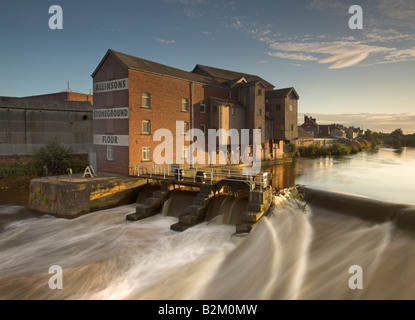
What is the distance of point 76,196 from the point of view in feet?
53.8

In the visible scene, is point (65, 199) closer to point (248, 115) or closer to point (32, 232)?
point (32, 232)

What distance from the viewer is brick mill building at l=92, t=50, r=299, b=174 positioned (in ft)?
68.5

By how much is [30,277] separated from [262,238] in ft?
29.9

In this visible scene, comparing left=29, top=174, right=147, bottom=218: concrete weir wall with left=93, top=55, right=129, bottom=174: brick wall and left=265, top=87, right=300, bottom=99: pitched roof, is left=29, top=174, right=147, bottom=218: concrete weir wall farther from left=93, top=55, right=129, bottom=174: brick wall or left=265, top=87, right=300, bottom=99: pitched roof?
left=265, top=87, right=300, bottom=99: pitched roof

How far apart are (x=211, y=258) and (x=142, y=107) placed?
14.4 meters

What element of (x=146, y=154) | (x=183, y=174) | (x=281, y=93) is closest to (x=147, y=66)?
(x=146, y=154)

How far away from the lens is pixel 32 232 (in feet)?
46.9

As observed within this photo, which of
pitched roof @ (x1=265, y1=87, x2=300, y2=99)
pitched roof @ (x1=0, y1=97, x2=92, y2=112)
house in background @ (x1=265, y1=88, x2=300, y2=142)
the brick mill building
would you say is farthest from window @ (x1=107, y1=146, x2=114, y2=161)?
pitched roof @ (x1=265, y1=87, x2=300, y2=99)

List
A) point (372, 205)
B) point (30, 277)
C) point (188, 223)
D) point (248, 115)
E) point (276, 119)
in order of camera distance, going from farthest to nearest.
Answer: point (276, 119)
point (248, 115)
point (188, 223)
point (372, 205)
point (30, 277)

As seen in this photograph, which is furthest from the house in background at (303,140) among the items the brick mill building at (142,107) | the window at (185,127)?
the window at (185,127)

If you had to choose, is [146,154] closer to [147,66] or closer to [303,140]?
[147,66]

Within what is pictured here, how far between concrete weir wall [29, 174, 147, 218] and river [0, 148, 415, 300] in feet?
3.37

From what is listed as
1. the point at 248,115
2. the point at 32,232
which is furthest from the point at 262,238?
the point at 248,115

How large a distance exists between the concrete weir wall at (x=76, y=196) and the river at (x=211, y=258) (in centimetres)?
103
